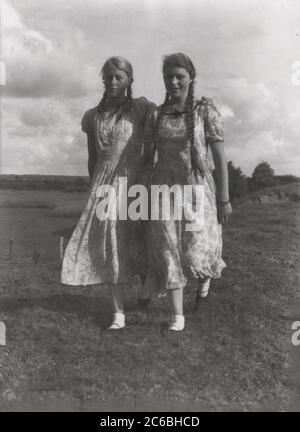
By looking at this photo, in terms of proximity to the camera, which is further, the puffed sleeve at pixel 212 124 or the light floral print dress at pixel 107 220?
the light floral print dress at pixel 107 220

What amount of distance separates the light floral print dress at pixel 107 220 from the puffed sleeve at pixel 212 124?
472mm

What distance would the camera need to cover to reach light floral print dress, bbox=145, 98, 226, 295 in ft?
12.8

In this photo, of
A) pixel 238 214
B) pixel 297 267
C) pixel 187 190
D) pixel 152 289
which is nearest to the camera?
pixel 187 190

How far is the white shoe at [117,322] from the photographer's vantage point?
4.16 m

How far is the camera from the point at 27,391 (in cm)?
332

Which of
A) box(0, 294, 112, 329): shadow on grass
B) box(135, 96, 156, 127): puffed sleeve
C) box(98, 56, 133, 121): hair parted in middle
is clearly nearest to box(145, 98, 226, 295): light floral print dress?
box(135, 96, 156, 127): puffed sleeve

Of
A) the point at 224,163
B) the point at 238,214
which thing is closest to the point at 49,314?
the point at 224,163

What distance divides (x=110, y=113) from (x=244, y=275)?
2.95 m

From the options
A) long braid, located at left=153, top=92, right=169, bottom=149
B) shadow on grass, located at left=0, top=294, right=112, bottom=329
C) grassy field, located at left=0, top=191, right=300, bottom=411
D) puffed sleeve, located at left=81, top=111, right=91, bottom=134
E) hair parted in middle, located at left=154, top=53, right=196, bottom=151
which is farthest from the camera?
shadow on grass, located at left=0, top=294, right=112, bottom=329

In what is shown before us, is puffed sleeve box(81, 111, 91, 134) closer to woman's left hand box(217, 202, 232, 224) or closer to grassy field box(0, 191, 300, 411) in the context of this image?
woman's left hand box(217, 202, 232, 224)

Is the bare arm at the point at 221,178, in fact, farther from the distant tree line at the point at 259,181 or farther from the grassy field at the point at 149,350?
the distant tree line at the point at 259,181

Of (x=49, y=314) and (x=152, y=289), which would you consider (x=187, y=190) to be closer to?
(x=152, y=289)

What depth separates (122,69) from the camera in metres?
3.89

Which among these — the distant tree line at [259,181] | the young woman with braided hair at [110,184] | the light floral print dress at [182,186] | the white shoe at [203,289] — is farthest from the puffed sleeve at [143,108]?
the distant tree line at [259,181]
